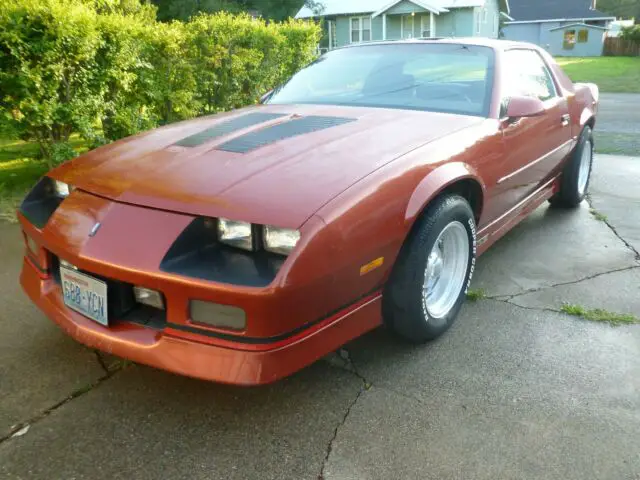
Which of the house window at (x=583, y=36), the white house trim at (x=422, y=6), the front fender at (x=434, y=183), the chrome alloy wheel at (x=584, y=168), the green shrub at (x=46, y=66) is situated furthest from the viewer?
the house window at (x=583, y=36)

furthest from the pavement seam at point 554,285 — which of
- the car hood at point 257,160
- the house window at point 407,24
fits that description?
the house window at point 407,24

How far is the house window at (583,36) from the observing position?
42.7 metres

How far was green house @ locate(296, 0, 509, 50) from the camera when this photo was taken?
29.6 meters

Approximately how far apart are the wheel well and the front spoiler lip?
2.83 ft

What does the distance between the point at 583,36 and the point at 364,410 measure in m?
47.9

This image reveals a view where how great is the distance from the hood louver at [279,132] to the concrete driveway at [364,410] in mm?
1055

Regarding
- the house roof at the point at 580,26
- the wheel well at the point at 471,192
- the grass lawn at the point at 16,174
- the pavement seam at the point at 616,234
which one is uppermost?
the house roof at the point at 580,26

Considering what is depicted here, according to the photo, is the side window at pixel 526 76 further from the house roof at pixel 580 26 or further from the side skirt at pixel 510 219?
the house roof at pixel 580 26

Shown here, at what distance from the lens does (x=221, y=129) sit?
3.04 meters

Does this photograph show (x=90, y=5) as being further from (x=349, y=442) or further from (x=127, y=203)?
(x=349, y=442)

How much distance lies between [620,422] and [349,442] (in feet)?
3.52

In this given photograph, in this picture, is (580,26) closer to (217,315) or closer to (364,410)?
(364,410)

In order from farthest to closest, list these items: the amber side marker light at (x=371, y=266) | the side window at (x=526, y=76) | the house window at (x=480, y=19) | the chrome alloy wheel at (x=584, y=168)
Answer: the house window at (x=480, y=19) < the chrome alloy wheel at (x=584, y=168) < the side window at (x=526, y=76) < the amber side marker light at (x=371, y=266)

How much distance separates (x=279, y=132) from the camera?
285 centimetres
